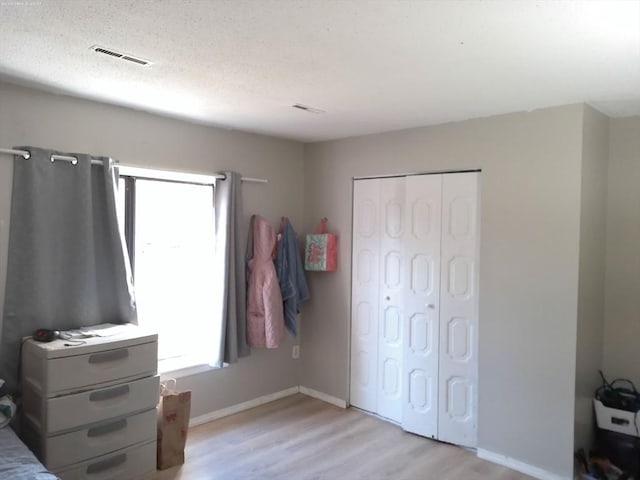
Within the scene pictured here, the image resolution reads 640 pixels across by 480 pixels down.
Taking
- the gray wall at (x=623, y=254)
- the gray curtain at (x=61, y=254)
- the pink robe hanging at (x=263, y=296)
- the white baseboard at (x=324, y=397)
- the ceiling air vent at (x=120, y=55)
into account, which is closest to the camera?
the ceiling air vent at (x=120, y=55)

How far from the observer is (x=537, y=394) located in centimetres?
299

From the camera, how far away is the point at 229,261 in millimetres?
3721

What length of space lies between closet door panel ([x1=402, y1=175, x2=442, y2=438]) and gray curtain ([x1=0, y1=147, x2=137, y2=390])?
2.03m

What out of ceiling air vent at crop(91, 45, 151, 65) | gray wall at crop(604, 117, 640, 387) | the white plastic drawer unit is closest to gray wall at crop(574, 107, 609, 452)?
gray wall at crop(604, 117, 640, 387)

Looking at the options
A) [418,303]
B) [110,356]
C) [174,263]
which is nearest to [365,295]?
[418,303]

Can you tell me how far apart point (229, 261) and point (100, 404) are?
141cm

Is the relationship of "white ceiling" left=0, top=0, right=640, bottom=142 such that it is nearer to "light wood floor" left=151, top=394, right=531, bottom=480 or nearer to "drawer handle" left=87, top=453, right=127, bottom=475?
"drawer handle" left=87, top=453, right=127, bottom=475

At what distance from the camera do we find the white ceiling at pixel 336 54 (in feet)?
5.64

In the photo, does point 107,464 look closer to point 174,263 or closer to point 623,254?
point 174,263

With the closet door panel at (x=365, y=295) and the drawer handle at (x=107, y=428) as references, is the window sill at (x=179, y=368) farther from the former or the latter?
the closet door panel at (x=365, y=295)

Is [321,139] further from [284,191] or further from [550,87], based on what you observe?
[550,87]

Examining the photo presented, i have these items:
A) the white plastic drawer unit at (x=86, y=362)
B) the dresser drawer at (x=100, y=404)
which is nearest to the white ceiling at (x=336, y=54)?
the white plastic drawer unit at (x=86, y=362)

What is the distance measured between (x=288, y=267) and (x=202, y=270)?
72cm

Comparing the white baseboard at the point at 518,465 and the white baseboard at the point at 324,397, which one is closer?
the white baseboard at the point at 518,465
